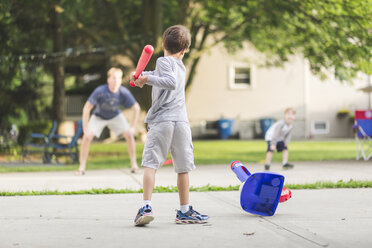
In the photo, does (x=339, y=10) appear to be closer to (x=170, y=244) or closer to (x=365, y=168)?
(x=365, y=168)

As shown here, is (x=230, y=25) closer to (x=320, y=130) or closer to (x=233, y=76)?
(x=233, y=76)

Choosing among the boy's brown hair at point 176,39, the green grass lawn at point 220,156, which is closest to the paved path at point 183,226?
the boy's brown hair at point 176,39

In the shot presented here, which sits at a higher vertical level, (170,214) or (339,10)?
(339,10)

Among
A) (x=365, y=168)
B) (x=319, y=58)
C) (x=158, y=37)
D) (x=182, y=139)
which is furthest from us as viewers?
(x=158, y=37)

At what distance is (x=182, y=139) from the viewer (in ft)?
15.8

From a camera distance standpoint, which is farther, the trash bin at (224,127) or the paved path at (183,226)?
the trash bin at (224,127)

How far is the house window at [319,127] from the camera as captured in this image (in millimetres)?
29328

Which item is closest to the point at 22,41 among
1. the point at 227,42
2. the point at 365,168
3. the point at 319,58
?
the point at 227,42

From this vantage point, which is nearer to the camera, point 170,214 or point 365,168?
point 170,214

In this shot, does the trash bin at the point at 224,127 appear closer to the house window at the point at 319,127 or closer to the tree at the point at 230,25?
the house window at the point at 319,127

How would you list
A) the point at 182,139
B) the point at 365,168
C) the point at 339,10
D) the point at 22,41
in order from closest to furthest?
1. the point at 182,139
2. the point at 365,168
3. the point at 339,10
4. the point at 22,41

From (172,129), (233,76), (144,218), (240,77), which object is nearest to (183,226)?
(144,218)

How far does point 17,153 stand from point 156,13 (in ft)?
16.9

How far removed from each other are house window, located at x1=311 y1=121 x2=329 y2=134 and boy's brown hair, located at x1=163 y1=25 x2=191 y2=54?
25.3 m
